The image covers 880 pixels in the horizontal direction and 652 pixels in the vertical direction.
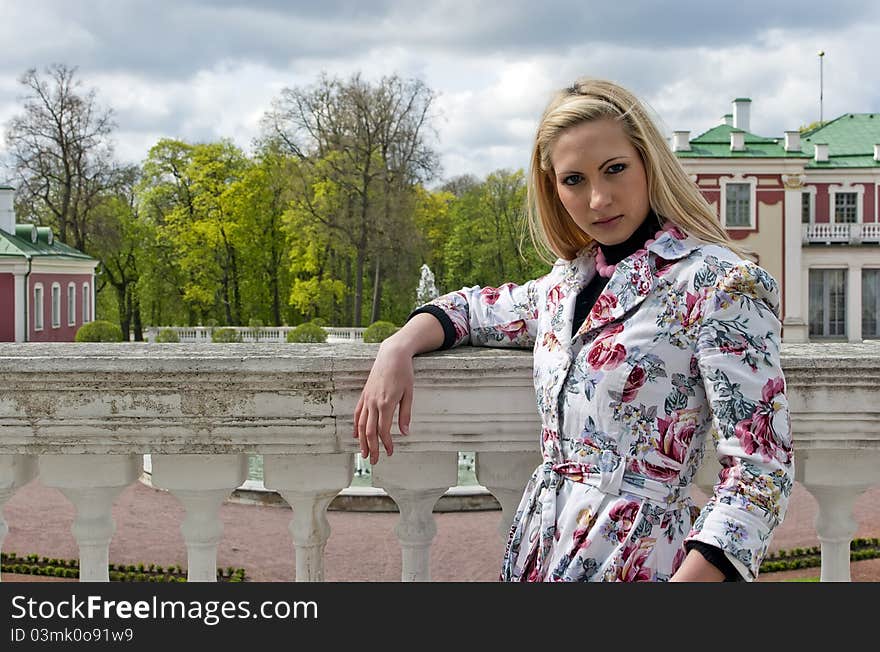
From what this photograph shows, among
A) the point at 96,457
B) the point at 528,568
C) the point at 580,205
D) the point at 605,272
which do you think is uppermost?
the point at 580,205

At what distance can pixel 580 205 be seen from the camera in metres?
1.92

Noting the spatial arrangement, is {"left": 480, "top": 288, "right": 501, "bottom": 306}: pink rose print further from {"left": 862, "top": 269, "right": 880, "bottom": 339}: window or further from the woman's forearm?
{"left": 862, "top": 269, "right": 880, "bottom": 339}: window

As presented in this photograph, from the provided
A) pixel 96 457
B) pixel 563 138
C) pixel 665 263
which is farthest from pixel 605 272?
pixel 96 457

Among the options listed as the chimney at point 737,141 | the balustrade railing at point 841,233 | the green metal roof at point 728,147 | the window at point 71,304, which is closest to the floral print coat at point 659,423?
the green metal roof at point 728,147

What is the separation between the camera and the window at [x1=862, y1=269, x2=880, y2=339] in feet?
105

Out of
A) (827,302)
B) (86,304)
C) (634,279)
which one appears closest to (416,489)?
(634,279)

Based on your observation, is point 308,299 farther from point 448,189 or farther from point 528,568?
point 528,568

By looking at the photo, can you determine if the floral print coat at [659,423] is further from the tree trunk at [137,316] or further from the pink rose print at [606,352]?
the tree trunk at [137,316]

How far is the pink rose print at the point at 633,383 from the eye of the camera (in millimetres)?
1791

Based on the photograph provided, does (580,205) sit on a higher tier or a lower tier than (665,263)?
higher

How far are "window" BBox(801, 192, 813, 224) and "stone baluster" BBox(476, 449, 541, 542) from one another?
3279 centimetres

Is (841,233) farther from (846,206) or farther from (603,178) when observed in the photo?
(603,178)
